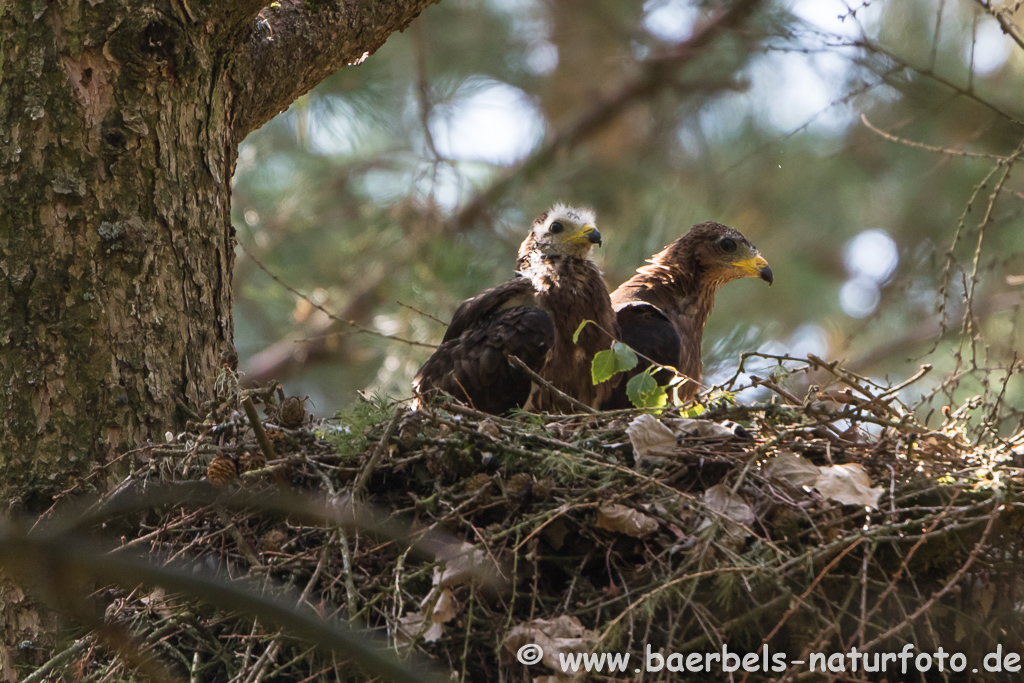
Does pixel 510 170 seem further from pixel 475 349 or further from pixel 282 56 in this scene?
pixel 282 56

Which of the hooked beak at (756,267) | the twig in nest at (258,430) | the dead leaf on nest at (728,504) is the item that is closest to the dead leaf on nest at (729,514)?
the dead leaf on nest at (728,504)

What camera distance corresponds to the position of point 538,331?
3.97 m

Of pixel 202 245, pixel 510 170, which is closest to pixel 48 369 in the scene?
pixel 202 245

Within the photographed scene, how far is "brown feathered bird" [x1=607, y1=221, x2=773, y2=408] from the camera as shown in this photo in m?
4.79

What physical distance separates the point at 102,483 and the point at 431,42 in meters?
7.33

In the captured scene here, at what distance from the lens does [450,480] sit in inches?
101

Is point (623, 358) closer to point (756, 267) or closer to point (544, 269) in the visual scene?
point (544, 269)

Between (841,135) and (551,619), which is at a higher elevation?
(841,135)

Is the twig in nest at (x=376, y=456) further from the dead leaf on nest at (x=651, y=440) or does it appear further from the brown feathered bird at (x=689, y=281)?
the brown feathered bird at (x=689, y=281)

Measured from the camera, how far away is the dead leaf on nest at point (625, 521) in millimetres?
2314

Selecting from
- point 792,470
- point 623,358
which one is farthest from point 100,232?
point 792,470

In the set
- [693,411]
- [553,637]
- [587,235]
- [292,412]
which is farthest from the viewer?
[587,235]

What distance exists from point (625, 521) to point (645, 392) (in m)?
0.74

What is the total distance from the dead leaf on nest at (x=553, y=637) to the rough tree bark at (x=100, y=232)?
126cm
